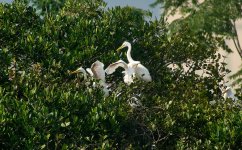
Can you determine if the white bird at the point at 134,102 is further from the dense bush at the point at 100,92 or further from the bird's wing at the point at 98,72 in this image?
the bird's wing at the point at 98,72

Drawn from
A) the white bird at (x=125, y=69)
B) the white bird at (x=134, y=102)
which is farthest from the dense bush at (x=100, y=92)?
the white bird at (x=125, y=69)

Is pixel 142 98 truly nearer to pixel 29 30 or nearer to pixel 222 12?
Answer: pixel 29 30

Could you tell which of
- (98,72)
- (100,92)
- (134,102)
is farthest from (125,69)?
(100,92)

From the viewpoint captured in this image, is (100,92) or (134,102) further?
(134,102)

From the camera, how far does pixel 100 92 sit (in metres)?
13.0

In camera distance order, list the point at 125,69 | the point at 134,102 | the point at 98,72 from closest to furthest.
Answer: the point at 134,102 < the point at 98,72 < the point at 125,69

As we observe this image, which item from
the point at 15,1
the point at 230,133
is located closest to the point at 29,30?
the point at 15,1

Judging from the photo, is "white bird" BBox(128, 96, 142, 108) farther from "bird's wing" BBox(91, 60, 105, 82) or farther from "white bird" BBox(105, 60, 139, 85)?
"white bird" BBox(105, 60, 139, 85)

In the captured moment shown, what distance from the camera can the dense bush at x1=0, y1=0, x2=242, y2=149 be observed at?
449 inches

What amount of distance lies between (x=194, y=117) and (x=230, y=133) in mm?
1397

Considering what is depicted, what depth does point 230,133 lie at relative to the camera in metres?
11.5

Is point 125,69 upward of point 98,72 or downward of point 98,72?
upward

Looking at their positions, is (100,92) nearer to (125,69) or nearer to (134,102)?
(134,102)

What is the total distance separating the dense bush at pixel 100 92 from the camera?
1140 cm
